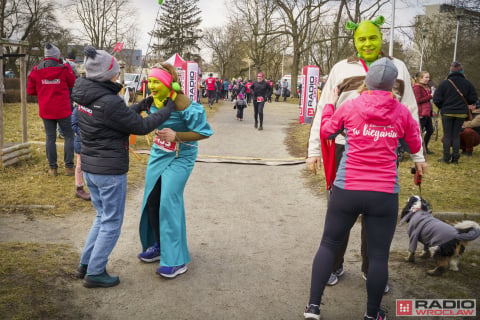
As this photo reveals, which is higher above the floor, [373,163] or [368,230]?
[373,163]

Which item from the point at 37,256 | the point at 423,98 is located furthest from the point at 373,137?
the point at 423,98

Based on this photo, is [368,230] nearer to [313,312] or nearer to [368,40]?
[313,312]

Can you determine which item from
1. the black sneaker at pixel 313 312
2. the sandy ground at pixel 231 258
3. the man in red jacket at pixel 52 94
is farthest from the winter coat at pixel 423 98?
the black sneaker at pixel 313 312

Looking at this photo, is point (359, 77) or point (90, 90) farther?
point (359, 77)

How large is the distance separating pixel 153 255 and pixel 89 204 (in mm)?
2394

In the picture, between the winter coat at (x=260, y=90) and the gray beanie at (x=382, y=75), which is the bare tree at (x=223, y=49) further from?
the gray beanie at (x=382, y=75)

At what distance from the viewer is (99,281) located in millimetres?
3783

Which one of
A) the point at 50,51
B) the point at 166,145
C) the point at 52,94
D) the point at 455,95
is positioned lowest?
the point at 166,145

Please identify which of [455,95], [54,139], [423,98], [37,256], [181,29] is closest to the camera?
[37,256]

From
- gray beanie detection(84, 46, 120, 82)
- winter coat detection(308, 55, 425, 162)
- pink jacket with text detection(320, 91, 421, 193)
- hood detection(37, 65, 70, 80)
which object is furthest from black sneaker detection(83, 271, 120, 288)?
hood detection(37, 65, 70, 80)

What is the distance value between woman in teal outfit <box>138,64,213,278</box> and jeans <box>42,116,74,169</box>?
4062 mm

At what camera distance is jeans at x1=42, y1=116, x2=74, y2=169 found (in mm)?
7520

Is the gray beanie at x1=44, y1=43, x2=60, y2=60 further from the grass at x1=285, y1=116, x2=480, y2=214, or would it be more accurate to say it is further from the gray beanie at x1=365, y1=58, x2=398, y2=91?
the gray beanie at x1=365, y1=58, x2=398, y2=91

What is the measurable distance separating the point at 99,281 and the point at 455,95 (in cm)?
888
